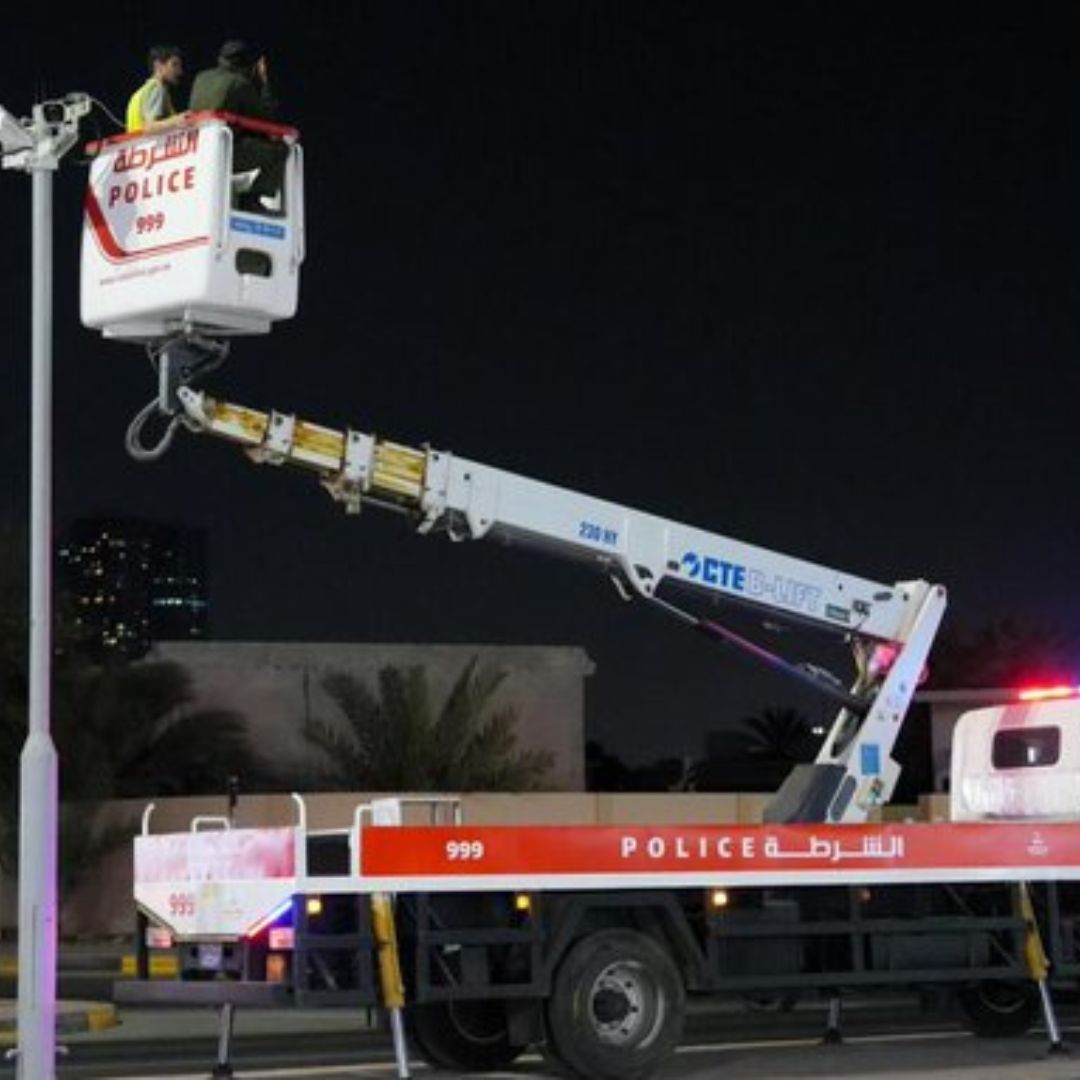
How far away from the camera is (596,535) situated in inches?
645

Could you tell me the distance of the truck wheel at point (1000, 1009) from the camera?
16984mm

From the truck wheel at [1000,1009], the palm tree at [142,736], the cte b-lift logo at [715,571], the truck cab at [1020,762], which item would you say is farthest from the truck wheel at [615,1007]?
the palm tree at [142,736]

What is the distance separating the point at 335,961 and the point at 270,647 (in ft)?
87.5

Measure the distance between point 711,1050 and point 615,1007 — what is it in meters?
2.95

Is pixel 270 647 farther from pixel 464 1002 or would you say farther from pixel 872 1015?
pixel 464 1002

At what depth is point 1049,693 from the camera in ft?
57.9

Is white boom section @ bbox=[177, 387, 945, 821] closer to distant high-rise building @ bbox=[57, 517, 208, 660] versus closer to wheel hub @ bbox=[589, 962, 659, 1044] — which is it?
wheel hub @ bbox=[589, 962, 659, 1044]

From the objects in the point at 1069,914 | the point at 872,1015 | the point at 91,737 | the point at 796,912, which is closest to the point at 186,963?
the point at 796,912

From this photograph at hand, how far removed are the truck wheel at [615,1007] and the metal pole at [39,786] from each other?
3104 mm

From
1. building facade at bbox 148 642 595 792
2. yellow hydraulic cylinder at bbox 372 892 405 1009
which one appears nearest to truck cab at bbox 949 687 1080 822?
yellow hydraulic cylinder at bbox 372 892 405 1009

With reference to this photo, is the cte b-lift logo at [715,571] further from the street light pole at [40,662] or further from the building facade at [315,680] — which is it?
the building facade at [315,680]

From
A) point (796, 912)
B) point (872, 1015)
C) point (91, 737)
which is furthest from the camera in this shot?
point (91, 737)

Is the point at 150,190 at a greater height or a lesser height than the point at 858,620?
greater

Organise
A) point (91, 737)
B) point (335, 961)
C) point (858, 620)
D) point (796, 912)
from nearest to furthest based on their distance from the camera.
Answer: point (335, 961), point (796, 912), point (858, 620), point (91, 737)
